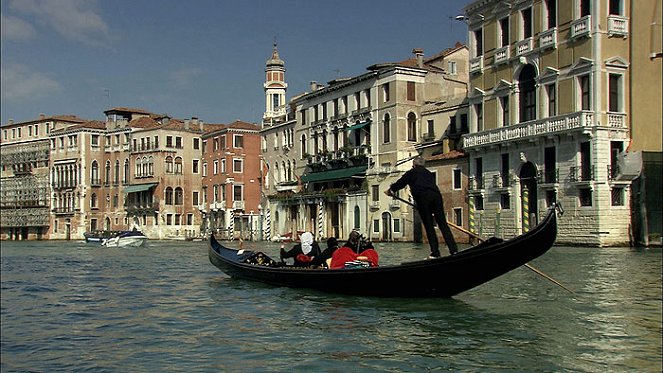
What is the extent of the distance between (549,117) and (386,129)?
9076 millimetres

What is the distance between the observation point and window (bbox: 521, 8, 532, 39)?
21328 millimetres

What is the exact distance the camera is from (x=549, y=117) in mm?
20094


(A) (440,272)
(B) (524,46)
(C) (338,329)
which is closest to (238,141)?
(B) (524,46)

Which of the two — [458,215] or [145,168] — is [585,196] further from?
[145,168]

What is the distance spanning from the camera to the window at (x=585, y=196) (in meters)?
19.2

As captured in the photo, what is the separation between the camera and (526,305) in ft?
25.5

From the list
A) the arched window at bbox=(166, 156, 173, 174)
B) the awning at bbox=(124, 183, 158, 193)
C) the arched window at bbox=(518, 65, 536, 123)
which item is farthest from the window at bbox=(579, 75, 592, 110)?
the awning at bbox=(124, 183, 158, 193)

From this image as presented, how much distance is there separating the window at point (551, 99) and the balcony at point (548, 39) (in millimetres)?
1047

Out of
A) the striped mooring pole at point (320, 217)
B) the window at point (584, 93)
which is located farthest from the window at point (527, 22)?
the striped mooring pole at point (320, 217)

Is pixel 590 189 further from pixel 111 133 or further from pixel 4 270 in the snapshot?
pixel 111 133

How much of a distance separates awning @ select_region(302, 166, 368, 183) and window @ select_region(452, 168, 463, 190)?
5.24m

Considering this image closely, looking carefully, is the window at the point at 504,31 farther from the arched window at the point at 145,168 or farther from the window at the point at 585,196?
the arched window at the point at 145,168

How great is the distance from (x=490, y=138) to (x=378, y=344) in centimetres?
1733

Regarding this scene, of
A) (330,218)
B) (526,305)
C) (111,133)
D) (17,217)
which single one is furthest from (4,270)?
(17,217)
